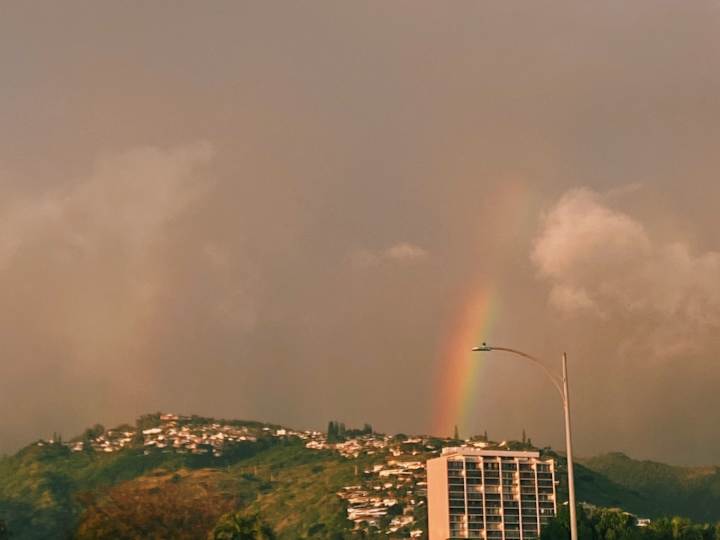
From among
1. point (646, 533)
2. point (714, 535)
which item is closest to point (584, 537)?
point (646, 533)

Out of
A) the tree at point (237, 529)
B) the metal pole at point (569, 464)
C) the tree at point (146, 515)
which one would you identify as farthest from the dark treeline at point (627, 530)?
the metal pole at point (569, 464)

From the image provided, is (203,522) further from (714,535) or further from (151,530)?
(714,535)

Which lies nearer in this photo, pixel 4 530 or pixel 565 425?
pixel 565 425

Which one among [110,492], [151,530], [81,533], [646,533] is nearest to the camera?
[81,533]

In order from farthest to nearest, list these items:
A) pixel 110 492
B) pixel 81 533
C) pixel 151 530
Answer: pixel 110 492 → pixel 151 530 → pixel 81 533

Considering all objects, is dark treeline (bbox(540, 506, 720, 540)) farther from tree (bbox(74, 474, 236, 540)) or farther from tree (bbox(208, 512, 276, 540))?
tree (bbox(208, 512, 276, 540))

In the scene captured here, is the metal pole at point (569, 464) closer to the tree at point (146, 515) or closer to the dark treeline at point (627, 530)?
the tree at point (146, 515)

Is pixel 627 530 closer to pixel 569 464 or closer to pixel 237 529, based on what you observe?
pixel 237 529

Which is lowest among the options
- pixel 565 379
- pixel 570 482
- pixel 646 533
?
pixel 570 482
